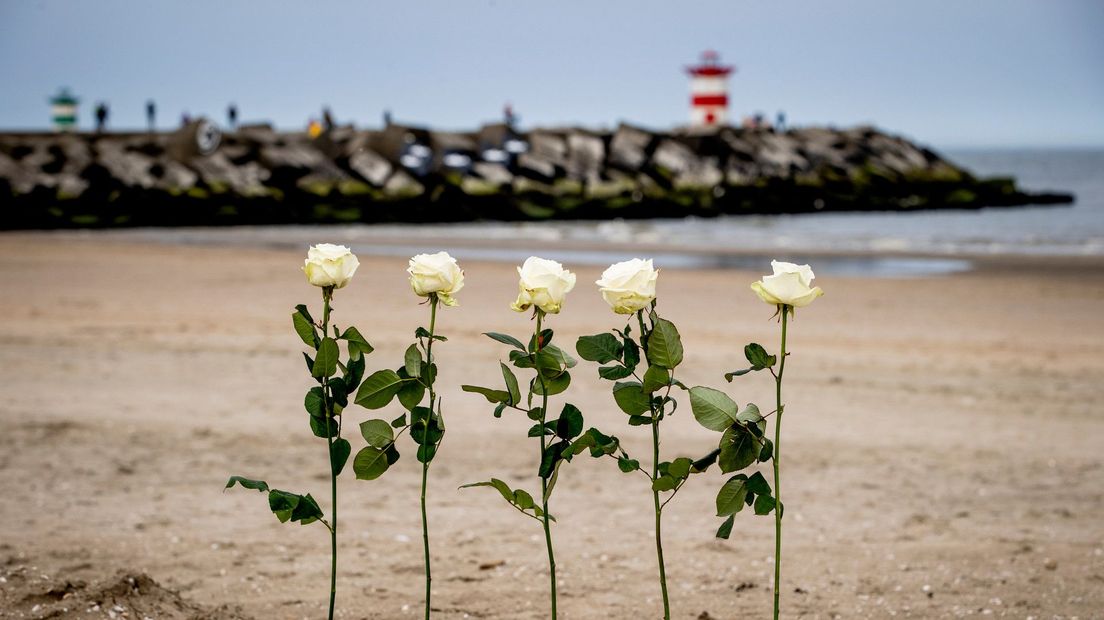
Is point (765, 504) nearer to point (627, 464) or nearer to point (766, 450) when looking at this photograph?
point (766, 450)

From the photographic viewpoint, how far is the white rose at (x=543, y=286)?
7.33 ft

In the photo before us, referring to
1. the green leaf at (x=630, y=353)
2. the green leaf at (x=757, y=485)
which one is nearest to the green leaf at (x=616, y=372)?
Result: the green leaf at (x=630, y=353)

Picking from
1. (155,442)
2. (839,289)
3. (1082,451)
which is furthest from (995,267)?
(155,442)

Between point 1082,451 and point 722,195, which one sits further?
point 722,195

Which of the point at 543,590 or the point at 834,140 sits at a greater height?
the point at 834,140

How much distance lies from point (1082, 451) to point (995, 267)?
1318 centimetres

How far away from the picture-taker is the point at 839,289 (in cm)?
1451

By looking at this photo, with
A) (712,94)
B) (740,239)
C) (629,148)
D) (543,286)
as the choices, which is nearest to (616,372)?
(543,286)

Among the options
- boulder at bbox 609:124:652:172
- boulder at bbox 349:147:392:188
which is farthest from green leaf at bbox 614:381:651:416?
boulder at bbox 609:124:652:172

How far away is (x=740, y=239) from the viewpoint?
2544cm

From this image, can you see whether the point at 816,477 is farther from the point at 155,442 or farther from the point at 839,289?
the point at 839,289

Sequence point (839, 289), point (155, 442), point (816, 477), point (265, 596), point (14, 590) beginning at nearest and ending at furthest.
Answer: point (14, 590) < point (265, 596) < point (816, 477) < point (155, 442) < point (839, 289)

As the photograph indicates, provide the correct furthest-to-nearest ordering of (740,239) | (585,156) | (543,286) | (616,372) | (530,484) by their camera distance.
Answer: (585,156), (740,239), (530,484), (616,372), (543,286)

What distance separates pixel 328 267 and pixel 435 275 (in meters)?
0.22
